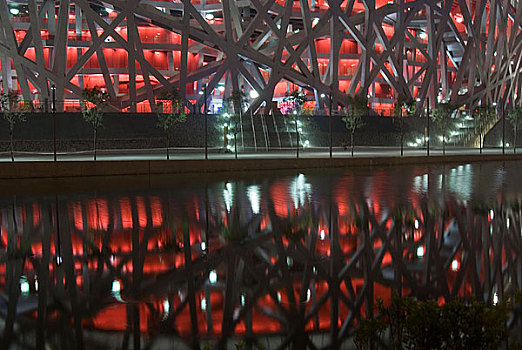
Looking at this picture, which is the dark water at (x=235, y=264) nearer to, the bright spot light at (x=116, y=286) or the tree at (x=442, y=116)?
the bright spot light at (x=116, y=286)

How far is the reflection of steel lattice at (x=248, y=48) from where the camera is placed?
3778 cm

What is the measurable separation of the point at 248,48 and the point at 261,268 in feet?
120

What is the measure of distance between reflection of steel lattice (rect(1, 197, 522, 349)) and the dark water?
0.07 ft

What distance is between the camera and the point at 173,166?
23719 millimetres

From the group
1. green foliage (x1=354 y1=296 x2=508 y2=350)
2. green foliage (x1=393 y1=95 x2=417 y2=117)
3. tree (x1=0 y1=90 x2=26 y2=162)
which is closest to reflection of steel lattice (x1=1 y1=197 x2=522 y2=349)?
green foliage (x1=354 y1=296 x2=508 y2=350)

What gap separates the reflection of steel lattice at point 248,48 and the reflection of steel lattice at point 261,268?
93.3 ft

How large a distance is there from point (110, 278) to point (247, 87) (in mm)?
45590

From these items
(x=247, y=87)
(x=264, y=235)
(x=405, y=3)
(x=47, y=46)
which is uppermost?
(x=405, y=3)

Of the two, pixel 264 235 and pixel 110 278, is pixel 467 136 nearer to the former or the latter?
Result: pixel 264 235

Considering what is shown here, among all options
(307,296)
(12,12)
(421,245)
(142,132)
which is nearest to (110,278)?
(307,296)

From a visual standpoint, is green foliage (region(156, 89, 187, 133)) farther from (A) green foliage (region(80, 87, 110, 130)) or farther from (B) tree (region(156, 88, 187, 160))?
(A) green foliage (region(80, 87, 110, 130))

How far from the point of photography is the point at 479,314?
10.5 feet

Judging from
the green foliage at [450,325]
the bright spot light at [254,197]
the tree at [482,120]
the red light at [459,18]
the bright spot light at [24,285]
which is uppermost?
the red light at [459,18]

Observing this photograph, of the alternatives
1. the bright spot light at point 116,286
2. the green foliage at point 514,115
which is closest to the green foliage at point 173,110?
the bright spot light at point 116,286
